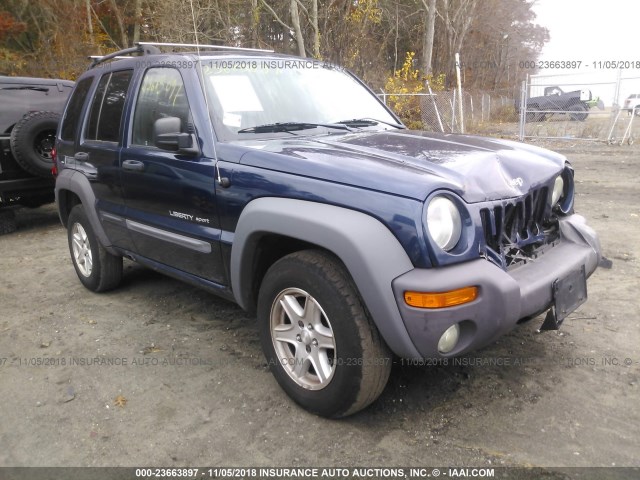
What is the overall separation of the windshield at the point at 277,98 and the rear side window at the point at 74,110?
1719 mm

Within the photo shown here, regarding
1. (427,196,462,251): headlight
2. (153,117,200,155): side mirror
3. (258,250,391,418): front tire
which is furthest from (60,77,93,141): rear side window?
(427,196,462,251): headlight

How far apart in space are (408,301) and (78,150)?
132 inches

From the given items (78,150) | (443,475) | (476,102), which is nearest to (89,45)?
(476,102)

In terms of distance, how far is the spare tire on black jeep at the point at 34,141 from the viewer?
644 cm

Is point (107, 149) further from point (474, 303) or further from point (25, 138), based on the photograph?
point (25, 138)

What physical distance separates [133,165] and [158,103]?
451 millimetres

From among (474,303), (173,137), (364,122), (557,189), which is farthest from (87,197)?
(557,189)

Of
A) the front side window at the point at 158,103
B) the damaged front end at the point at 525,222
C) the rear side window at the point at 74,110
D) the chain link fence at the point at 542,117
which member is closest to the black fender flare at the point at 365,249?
the damaged front end at the point at 525,222

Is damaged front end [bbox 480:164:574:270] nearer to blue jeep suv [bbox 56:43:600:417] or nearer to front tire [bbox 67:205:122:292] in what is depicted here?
blue jeep suv [bbox 56:43:600:417]

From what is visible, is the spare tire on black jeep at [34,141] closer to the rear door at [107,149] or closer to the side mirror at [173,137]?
the rear door at [107,149]

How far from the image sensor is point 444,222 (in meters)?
2.27

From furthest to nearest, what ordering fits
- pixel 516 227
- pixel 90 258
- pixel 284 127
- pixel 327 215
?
1. pixel 90 258
2. pixel 284 127
3. pixel 516 227
4. pixel 327 215

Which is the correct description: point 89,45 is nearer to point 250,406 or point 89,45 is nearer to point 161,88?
point 161,88

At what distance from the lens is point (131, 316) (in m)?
4.14
